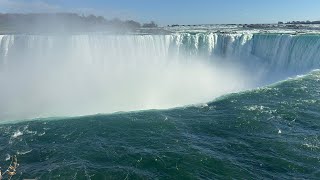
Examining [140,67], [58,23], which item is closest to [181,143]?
[140,67]

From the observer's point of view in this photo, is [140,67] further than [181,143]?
Yes

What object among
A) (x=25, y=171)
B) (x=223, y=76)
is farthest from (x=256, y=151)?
(x=223, y=76)

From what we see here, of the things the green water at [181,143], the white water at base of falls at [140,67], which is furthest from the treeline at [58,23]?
the green water at [181,143]

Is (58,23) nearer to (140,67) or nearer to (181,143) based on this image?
(140,67)

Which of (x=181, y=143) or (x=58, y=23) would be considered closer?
(x=181, y=143)

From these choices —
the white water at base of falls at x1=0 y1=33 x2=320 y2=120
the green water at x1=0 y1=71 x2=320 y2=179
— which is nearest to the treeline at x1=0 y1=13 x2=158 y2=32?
the white water at base of falls at x1=0 y1=33 x2=320 y2=120

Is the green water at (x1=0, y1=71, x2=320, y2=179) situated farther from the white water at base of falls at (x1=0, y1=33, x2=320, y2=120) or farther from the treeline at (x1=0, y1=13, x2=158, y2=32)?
the treeline at (x1=0, y1=13, x2=158, y2=32)

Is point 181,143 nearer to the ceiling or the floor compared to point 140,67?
nearer to the ceiling

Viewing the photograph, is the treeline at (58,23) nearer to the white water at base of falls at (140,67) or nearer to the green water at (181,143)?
the white water at base of falls at (140,67)
